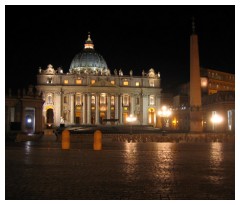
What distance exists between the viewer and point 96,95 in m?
104

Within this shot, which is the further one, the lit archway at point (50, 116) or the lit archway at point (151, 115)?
the lit archway at point (151, 115)

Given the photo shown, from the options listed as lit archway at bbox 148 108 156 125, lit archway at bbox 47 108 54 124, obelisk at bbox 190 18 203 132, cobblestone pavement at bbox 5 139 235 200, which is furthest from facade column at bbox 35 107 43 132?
lit archway at bbox 148 108 156 125

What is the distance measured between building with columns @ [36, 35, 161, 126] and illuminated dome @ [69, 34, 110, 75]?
81 cm

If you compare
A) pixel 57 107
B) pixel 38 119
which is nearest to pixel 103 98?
pixel 57 107

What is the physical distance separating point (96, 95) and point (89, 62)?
13094 millimetres

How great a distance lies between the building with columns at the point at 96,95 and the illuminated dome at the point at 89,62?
0.81 m

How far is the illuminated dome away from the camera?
11138cm

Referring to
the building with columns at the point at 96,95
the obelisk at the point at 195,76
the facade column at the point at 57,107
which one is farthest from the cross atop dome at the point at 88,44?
the obelisk at the point at 195,76

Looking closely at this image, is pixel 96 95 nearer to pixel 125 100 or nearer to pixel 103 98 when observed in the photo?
pixel 103 98

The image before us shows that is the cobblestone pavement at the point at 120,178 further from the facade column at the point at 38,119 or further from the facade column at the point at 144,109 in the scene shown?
the facade column at the point at 144,109

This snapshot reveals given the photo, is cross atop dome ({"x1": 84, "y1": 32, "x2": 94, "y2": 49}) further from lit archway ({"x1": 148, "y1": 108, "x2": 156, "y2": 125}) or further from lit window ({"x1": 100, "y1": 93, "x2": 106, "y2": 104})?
lit archway ({"x1": 148, "y1": 108, "x2": 156, "y2": 125})

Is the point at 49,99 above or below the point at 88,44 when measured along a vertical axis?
below

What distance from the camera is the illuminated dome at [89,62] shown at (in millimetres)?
111375

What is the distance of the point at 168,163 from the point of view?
1523cm
